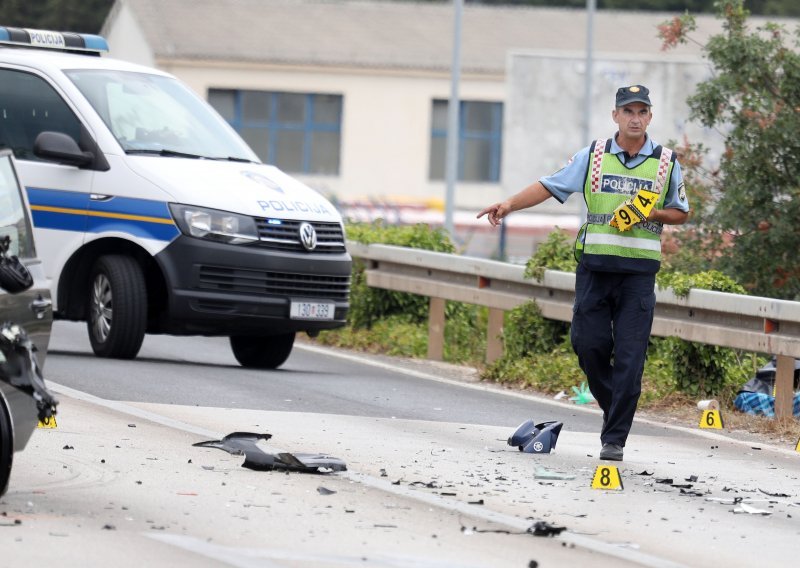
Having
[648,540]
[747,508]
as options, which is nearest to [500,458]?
[747,508]

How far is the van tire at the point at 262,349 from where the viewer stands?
14500mm

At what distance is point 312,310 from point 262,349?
96cm

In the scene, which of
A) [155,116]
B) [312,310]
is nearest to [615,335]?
[312,310]

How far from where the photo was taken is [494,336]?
15156 millimetres

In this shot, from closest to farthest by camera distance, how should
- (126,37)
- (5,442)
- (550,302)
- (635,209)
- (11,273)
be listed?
1. (5,442)
2. (11,273)
3. (635,209)
4. (550,302)
5. (126,37)

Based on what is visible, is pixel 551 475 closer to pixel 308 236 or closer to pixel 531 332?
pixel 308 236

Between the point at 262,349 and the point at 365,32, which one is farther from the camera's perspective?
the point at 365,32

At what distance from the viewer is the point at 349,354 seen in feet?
53.6

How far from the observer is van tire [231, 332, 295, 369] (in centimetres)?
1450

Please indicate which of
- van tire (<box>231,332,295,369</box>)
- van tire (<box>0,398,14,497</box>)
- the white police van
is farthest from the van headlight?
van tire (<box>0,398,14,497</box>)

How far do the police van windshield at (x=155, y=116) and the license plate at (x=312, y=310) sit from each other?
4.46 ft

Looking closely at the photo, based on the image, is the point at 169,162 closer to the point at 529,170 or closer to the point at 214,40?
the point at 529,170

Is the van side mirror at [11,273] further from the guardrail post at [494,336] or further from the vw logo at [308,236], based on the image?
the guardrail post at [494,336]

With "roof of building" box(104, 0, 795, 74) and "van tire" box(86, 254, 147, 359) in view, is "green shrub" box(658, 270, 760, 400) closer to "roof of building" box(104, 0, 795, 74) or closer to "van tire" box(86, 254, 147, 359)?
"van tire" box(86, 254, 147, 359)
